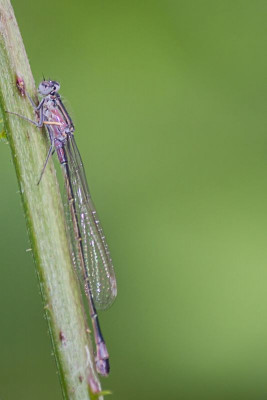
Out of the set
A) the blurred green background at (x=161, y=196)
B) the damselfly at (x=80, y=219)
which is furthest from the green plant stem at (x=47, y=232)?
the blurred green background at (x=161, y=196)

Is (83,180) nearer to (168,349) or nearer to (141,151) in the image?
(141,151)

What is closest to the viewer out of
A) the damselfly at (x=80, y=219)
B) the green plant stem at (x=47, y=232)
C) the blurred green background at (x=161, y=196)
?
the green plant stem at (x=47, y=232)

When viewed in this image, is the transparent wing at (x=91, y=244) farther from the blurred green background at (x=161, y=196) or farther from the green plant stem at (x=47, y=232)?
the green plant stem at (x=47, y=232)

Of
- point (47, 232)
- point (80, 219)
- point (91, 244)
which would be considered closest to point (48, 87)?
point (80, 219)

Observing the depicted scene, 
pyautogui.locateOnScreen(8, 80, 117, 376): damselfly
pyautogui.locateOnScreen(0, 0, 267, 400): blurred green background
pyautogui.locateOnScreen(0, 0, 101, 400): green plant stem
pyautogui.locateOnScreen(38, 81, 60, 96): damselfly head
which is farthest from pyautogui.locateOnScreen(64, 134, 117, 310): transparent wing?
pyautogui.locateOnScreen(0, 0, 101, 400): green plant stem

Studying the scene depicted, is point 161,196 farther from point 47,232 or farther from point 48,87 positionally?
point 47,232

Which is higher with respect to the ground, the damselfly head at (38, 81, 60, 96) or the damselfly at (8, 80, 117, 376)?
the damselfly head at (38, 81, 60, 96)

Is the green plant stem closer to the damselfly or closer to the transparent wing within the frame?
the damselfly
